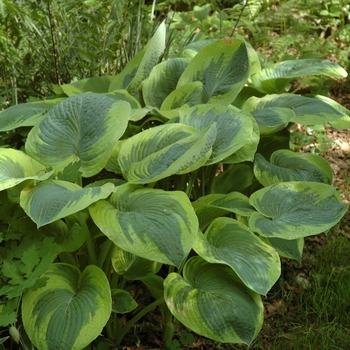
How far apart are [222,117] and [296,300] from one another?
873 millimetres

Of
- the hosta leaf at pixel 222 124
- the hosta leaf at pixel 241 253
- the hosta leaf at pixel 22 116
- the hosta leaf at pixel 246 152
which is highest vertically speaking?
the hosta leaf at pixel 222 124

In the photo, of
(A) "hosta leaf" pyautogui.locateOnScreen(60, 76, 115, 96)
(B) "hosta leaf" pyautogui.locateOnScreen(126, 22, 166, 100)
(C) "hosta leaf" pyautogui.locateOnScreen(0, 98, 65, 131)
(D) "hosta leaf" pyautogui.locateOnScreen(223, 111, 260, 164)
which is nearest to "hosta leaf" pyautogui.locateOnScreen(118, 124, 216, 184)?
(D) "hosta leaf" pyautogui.locateOnScreen(223, 111, 260, 164)

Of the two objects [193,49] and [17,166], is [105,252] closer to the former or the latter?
[17,166]

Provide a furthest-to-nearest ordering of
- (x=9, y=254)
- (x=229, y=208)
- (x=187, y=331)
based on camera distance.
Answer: (x=187, y=331)
(x=229, y=208)
(x=9, y=254)

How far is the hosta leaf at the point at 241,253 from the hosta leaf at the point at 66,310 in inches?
13.3

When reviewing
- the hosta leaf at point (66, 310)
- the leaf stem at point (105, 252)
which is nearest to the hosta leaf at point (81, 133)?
the leaf stem at point (105, 252)

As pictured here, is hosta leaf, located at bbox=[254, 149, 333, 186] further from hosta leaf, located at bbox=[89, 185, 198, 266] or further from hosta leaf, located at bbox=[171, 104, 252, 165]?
hosta leaf, located at bbox=[89, 185, 198, 266]

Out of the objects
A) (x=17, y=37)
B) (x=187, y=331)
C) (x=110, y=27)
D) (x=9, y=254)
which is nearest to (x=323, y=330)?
(x=187, y=331)

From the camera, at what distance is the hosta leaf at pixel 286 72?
2453mm

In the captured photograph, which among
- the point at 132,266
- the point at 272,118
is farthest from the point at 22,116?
the point at 272,118

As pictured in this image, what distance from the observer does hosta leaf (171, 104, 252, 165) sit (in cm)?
187

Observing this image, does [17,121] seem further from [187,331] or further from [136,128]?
[187,331]

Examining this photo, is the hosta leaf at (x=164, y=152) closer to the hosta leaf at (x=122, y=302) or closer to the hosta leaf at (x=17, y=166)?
the hosta leaf at (x=17, y=166)

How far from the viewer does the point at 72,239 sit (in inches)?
66.0
